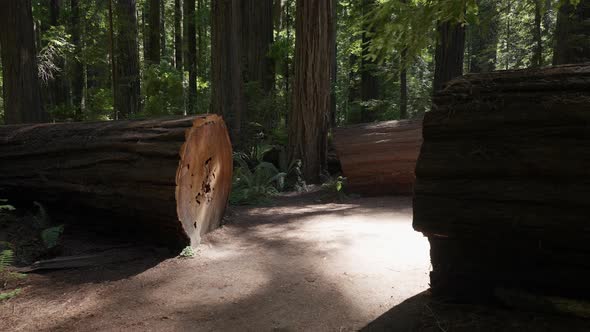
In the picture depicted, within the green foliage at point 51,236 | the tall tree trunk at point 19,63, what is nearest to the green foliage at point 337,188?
the green foliage at point 51,236

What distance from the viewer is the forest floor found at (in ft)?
9.77

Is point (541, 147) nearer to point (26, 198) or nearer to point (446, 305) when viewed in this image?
point (446, 305)

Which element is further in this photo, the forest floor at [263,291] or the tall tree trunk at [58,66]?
the tall tree trunk at [58,66]

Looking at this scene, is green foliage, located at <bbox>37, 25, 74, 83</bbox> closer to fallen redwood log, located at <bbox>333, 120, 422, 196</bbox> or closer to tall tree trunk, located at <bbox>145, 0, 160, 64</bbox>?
tall tree trunk, located at <bbox>145, 0, 160, 64</bbox>

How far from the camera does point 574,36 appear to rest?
8.71 m

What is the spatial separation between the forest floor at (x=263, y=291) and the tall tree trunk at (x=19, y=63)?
6219 mm

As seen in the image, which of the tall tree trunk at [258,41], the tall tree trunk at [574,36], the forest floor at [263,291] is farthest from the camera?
the tall tree trunk at [258,41]

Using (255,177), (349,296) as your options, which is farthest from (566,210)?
(255,177)

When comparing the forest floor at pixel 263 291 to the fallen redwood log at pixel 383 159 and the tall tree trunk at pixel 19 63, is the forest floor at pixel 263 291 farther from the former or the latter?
the tall tree trunk at pixel 19 63

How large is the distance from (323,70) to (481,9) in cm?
769

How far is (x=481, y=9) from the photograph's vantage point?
547 inches

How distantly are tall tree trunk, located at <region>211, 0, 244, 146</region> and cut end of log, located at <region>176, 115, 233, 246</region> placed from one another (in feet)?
15.7

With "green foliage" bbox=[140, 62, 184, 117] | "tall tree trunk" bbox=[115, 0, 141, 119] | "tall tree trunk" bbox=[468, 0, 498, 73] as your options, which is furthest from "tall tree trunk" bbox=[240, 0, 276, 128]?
"tall tree trunk" bbox=[468, 0, 498, 73]

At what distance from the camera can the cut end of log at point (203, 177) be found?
4.51 metres
